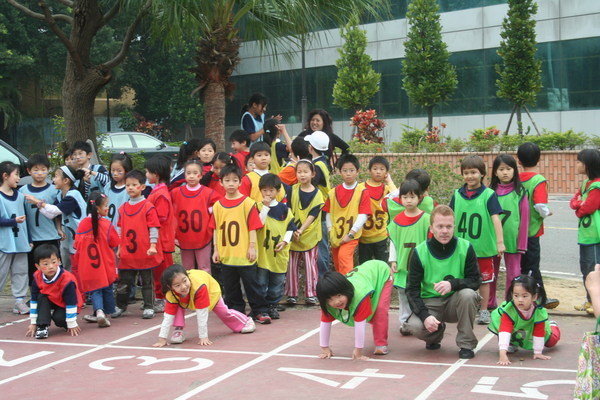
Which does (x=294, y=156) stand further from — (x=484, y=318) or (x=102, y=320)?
(x=484, y=318)

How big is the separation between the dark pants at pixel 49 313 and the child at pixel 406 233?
3266 mm

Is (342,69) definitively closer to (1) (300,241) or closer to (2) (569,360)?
(1) (300,241)

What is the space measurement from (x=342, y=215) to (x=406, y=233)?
1.26m

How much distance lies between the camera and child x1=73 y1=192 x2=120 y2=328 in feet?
27.4

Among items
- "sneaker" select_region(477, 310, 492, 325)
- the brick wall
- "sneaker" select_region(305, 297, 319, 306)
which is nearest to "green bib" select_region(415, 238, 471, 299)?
"sneaker" select_region(477, 310, 492, 325)

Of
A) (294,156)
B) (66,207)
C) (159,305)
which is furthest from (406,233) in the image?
(66,207)

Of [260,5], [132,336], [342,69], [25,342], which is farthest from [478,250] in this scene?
[342,69]

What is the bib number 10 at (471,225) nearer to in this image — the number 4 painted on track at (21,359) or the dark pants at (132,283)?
the dark pants at (132,283)

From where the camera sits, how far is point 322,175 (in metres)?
9.20

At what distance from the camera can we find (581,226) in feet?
26.5

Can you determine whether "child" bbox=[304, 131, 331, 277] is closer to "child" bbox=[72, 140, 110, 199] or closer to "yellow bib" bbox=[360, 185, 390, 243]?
"yellow bib" bbox=[360, 185, 390, 243]

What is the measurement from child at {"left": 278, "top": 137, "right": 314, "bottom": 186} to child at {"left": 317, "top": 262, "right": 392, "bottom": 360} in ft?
8.22

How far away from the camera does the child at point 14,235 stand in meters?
9.02

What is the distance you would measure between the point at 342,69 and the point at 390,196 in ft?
78.8
